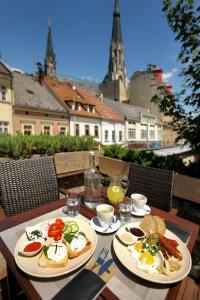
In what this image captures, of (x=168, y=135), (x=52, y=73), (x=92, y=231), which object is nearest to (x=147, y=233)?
(x=92, y=231)

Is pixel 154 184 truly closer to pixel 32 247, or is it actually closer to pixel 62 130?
pixel 32 247

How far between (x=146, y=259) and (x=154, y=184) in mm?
1175

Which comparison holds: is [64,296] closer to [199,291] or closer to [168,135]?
[199,291]

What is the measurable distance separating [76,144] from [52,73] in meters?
34.3

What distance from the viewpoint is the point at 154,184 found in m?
1.98

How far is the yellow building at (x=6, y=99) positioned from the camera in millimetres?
11945

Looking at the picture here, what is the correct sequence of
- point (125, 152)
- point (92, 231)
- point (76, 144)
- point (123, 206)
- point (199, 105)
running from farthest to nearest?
point (76, 144), point (125, 152), point (199, 105), point (123, 206), point (92, 231)

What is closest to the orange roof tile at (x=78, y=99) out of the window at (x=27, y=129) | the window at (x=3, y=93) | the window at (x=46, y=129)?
the window at (x=46, y=129)

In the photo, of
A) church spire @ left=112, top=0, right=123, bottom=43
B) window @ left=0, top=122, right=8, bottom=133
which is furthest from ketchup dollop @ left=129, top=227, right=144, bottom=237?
church spire @ left=112, top=0, right=123, bottom=43

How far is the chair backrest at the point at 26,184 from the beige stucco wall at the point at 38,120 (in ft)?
38.3

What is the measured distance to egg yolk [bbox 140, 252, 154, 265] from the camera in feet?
2.86

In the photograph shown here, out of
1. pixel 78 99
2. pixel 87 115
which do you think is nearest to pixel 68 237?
pixel 87 115

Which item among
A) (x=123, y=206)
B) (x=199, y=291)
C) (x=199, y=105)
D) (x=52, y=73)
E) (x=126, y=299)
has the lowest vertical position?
(x=199, y=291)

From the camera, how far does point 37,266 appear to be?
33.3 inches
